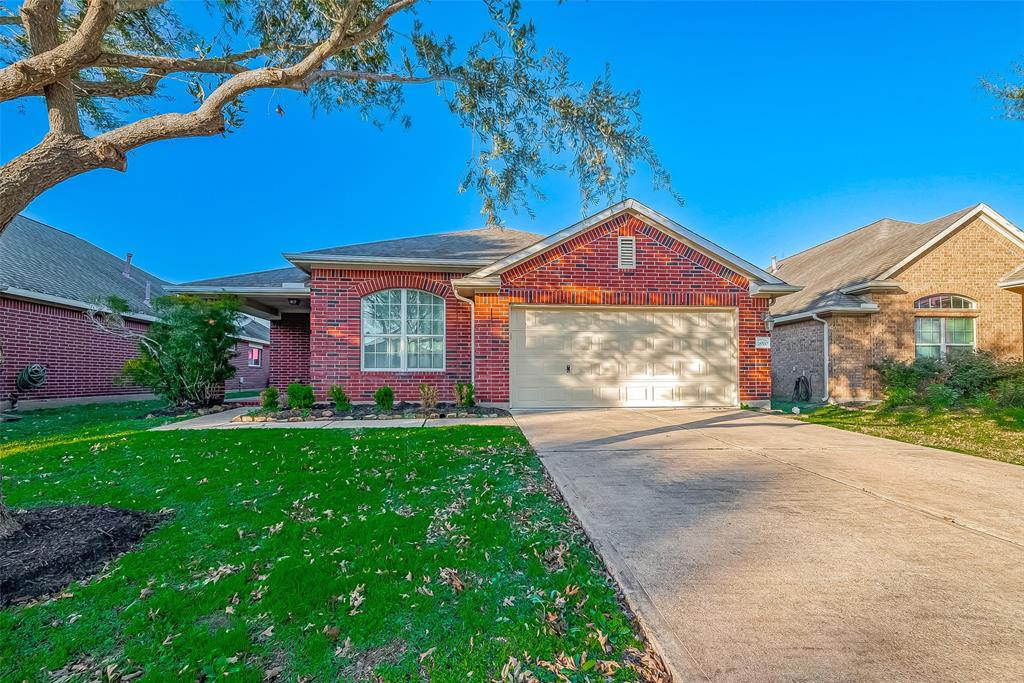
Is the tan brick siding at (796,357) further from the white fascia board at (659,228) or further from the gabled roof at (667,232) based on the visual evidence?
the white fascia board at (659,228)

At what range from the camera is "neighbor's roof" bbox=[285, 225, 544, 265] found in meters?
10.3

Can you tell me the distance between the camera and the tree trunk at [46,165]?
3.12 m

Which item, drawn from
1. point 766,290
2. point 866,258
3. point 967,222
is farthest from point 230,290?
point 967,222

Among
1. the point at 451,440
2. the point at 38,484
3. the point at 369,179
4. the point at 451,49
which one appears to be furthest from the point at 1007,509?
the point at 369,179

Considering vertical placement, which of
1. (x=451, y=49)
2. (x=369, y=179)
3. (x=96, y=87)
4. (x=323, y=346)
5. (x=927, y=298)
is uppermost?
(x=369, y=179)

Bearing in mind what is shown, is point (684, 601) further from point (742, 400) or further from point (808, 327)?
point (808, 327)

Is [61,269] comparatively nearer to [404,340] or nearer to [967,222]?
[404,340]

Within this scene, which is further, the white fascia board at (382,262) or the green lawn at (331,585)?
the white fascia board at (382,262)

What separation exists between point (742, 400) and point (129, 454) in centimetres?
1070

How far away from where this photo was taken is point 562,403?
9.89m

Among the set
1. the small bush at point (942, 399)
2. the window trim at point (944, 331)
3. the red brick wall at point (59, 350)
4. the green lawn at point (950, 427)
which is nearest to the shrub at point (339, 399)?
the red brick wall at point (59, 350)

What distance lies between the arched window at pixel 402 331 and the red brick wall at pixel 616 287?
1599 millimetres

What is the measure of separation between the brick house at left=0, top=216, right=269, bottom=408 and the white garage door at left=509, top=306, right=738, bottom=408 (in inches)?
337

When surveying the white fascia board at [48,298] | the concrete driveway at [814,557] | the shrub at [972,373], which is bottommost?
the concrete driveway at [814,557]
